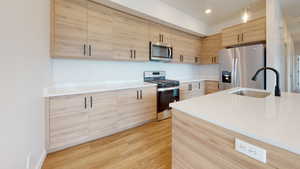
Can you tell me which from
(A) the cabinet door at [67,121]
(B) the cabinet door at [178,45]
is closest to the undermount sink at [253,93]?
(B) the cabinet door at [178,45]

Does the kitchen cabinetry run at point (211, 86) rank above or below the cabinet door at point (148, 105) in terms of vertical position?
above

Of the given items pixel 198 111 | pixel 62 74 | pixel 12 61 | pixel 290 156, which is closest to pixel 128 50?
pixel 62 74

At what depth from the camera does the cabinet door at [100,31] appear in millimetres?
2232

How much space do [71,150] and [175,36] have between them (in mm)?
3459

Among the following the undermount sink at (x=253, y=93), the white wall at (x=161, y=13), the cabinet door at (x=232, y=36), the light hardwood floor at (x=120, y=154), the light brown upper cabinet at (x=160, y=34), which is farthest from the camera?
the cabinet door at (x=232, y=36)

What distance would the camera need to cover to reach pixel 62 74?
231cm

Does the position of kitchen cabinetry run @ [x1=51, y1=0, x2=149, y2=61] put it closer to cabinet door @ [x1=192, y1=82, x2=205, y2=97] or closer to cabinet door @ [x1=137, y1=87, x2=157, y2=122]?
cabinet door @ [x1=137, y1=87, x2=157, y2=122]

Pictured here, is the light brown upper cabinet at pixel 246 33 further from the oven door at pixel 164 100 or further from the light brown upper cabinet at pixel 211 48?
the oven door at pixel 164 100

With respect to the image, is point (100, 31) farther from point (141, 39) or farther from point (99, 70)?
point (141, 39)

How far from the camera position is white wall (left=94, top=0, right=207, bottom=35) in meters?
2.40

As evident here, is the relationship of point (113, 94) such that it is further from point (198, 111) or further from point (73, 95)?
point (198, 111)

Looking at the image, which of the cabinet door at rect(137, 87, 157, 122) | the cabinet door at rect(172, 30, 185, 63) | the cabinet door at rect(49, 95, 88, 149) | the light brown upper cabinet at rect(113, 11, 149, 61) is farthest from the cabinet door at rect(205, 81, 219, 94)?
the cabinet door at rect(49, 95, 88, 149)

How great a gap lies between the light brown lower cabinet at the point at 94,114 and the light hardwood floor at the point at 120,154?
6.0 inches

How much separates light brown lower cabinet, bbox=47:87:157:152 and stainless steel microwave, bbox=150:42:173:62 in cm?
86
